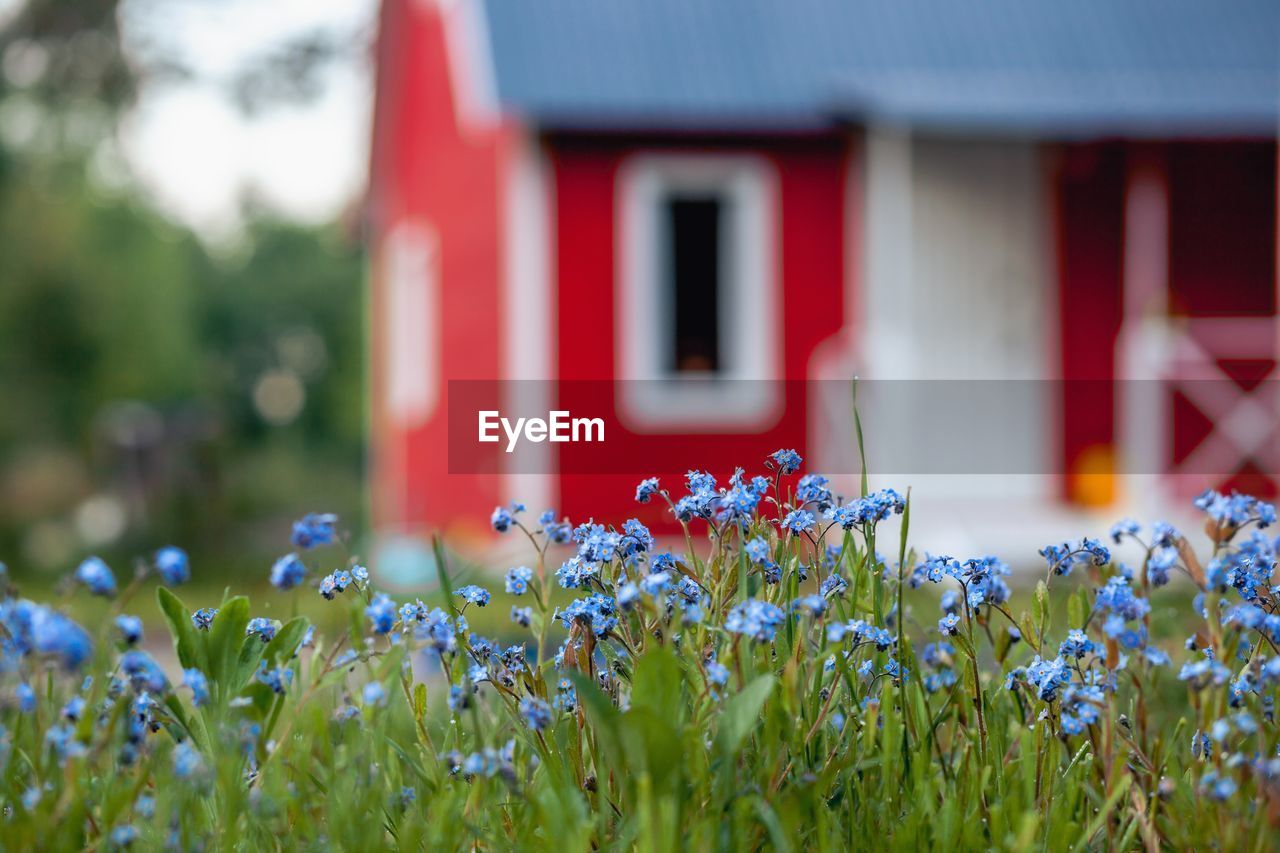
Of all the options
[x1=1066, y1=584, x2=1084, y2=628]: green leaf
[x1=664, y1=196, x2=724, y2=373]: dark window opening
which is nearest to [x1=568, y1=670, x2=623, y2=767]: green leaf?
[x1=1066, y1=584, x2=1084, y2=628]: green leaf

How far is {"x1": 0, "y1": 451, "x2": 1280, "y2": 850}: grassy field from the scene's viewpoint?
187 cm

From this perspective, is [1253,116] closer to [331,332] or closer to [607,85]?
[607,85]

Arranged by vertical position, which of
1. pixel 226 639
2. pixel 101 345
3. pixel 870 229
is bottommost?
pixel 226 639

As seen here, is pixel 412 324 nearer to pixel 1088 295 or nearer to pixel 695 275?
pixel 695 275

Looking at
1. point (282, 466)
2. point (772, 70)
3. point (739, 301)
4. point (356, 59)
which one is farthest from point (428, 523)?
point (282, 466)

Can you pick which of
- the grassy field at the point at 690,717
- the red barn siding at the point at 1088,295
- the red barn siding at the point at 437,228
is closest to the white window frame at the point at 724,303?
the red barn siding at the point at 437,228

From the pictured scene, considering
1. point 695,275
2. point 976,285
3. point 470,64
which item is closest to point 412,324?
point 470,64

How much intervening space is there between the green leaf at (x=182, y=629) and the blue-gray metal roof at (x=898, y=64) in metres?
8.05

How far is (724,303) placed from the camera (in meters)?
10.7

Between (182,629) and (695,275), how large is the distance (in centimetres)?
877

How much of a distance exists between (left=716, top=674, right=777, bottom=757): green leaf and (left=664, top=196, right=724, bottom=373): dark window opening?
8906mm

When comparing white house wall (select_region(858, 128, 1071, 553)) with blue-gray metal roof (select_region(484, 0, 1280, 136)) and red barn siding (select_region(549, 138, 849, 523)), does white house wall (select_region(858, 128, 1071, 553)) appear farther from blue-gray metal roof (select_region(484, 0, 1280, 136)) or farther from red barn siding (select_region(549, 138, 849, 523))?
blue-gray metal roof (select_region(484, 0, 1280, 136))

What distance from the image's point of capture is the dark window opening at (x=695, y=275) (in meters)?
10.7

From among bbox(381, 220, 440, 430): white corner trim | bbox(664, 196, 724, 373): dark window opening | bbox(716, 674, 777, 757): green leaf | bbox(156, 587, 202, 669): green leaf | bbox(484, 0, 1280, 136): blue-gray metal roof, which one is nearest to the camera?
bbox(716, 674, 777, 757): green leaf
